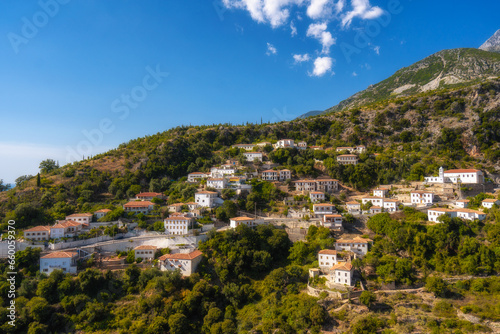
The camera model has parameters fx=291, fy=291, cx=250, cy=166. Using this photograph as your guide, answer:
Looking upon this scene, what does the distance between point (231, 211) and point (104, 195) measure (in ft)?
86.3

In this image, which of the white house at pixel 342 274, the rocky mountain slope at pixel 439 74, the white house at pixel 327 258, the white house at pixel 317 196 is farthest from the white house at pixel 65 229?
the rocky mountain slope at pixel 439 74

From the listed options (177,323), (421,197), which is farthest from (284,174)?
(177,323)

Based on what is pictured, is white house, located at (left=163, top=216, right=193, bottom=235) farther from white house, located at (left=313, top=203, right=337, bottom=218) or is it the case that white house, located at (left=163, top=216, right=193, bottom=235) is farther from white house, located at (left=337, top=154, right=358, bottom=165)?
white house, located at (left=337, top=154, right=358, bottom=165)

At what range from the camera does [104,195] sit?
172ft

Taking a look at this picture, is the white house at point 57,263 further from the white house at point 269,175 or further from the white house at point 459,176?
the white house at point 459,176

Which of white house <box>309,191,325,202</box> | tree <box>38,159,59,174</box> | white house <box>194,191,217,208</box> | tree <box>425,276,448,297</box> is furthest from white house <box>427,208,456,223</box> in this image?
tree <box>38,159,59,174</box>

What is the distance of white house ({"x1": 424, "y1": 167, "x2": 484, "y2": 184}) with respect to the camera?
145 ft

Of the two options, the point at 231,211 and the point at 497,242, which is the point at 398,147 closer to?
the point at 497,242

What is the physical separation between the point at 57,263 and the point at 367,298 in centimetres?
3199

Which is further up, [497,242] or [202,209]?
[202,209]

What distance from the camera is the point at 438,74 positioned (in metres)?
110

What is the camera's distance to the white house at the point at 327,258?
31391mm

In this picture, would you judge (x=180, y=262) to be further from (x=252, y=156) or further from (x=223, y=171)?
(x=252, y=156)

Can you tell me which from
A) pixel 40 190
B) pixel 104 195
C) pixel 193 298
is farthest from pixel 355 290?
pixel 40 190
